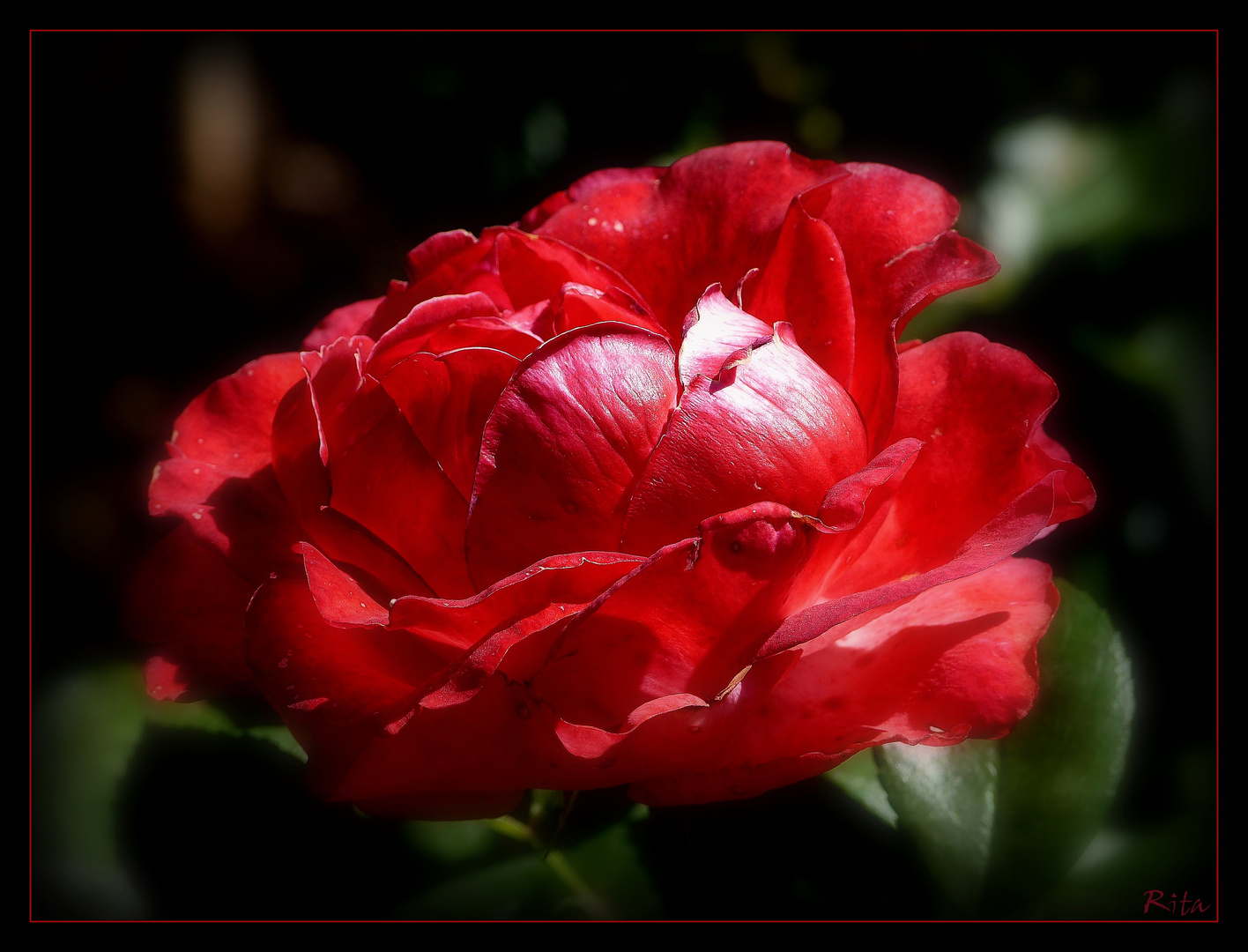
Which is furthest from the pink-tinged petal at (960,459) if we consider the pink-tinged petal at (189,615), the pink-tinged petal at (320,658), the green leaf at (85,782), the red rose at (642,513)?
the green leaf at (85,782)

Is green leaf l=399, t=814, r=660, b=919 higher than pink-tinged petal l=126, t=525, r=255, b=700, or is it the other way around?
pink-tinged petal l=126, t=525, r=255, b=700

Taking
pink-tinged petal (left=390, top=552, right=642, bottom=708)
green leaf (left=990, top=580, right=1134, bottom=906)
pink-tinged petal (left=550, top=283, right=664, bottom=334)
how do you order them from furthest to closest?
green leaf (left=990, top=580, right=1134, bottom=906), pink-tinged petal (left=550, top=283, right=664, bottom=334), pink-tinged petal (left=390, top=552, right=642, bottom=708)

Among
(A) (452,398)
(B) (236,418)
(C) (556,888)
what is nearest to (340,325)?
(B) (236,418)

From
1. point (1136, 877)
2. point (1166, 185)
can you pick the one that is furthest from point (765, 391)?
point (1166, 185)

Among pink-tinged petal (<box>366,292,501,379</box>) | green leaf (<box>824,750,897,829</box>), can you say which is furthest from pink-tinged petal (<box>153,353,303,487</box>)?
green leaf (<box>824,750,897,829</box>)

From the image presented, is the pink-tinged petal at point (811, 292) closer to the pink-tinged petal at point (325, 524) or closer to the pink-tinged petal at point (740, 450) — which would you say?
the pink-tinged petal at point (740, 450)

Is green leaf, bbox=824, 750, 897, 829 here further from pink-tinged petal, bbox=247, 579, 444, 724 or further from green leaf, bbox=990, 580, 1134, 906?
pink-tinged petal, bbox=247, 579, 444, 724

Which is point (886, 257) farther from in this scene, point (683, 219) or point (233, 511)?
point (233, 511)
